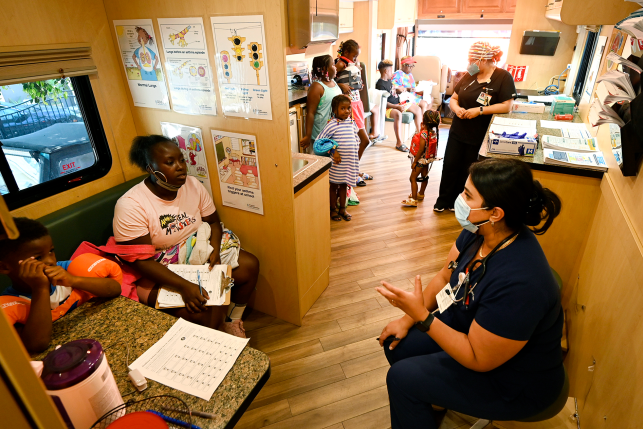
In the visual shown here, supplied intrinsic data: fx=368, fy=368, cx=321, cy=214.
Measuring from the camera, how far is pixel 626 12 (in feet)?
6.80

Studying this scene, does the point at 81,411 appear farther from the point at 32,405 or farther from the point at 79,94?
the point at 79,94

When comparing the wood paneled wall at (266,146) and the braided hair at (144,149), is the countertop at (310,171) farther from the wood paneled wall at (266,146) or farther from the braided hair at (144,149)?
the braided hair at (144,149)

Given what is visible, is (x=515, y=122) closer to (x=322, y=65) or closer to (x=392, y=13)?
(x=322, y=65)

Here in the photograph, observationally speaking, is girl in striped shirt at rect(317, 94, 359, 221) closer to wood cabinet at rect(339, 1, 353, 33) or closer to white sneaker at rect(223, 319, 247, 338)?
white sneaker at rect(223, 319, 247, 338)

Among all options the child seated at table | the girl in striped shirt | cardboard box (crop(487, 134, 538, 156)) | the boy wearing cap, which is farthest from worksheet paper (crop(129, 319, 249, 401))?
the boy wearing cap

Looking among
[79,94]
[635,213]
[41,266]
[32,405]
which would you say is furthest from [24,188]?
[635,213]

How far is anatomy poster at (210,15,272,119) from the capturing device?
1743mm

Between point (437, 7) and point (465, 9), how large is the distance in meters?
0.49

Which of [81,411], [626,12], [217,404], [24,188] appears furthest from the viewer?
[626,12]

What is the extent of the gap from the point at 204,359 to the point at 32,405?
32.2 inches

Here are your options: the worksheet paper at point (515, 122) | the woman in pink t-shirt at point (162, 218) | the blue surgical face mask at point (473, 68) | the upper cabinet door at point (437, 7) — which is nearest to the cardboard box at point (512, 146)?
the worksheet paper at point (515, 122)

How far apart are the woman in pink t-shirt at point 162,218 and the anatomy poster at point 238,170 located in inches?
7.5

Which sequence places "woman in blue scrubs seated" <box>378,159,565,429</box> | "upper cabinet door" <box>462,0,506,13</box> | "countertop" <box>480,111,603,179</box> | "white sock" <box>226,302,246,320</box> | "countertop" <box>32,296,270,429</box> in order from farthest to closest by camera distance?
1. "upper cabinet door" <box>462,0,506,13</box>
2. "white sock" <box>226,302,246,320</box>
3. "countertop" <box>480,111,603,179</box>
4. "woman in blue scrubs seated" <box>378,159,565,429</box>
5. "countertop" <box>32,296,270,429</box>

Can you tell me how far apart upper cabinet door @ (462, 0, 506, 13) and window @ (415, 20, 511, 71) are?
7.8 inches
